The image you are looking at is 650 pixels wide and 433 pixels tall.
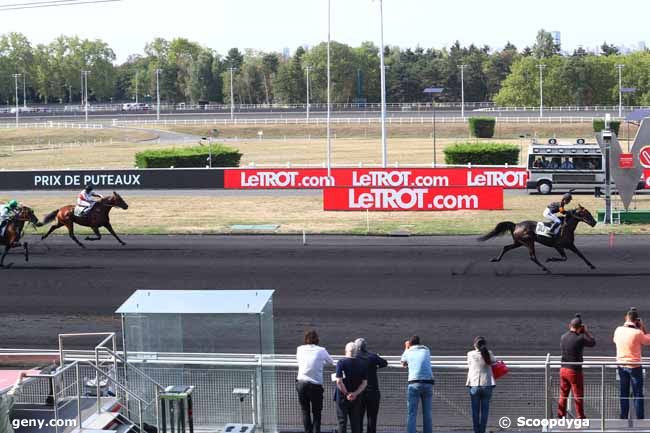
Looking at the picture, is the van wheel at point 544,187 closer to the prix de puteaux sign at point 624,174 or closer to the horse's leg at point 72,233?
the prix de puteaux sign at point 624,174

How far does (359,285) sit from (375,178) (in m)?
17.4

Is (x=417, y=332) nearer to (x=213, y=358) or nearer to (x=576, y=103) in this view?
(x=213, y=358)

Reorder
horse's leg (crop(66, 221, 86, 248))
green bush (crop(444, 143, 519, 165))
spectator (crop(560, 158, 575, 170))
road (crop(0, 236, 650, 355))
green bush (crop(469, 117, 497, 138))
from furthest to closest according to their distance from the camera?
green bush (crop(469, 117, 497, 138)) < green bush (crop(444, 143, 519, 165)) < spectator (crop(560, 158, 575, 170)) < horse's leg (crop(66, 221, 86, 248)) < road (crop(0, 236, 650, 355))

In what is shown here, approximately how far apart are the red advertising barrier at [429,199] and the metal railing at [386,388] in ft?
63.6

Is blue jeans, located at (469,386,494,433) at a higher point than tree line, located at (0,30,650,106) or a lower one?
lower

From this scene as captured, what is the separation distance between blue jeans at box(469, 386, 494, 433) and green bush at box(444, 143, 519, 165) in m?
39.0

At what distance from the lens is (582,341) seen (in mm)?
10523

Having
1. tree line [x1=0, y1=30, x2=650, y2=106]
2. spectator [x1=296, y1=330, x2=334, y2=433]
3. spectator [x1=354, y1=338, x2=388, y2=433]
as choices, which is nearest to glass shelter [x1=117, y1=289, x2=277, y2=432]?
spectator [x1=296, y1=330, x2=334, y2=433]

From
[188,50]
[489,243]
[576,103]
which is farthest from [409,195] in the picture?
[188,50]

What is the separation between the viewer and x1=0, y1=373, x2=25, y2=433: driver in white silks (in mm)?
8492

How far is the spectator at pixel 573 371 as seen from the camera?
10078 millimetres

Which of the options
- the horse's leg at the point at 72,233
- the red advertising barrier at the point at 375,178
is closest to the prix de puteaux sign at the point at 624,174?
the red advertising barrier at the point at 375,178

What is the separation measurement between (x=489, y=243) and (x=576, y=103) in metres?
91.2

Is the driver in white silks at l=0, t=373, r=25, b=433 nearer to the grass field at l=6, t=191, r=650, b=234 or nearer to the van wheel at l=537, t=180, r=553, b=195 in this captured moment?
the grass field at l=6, t=191, r=650, b=234
